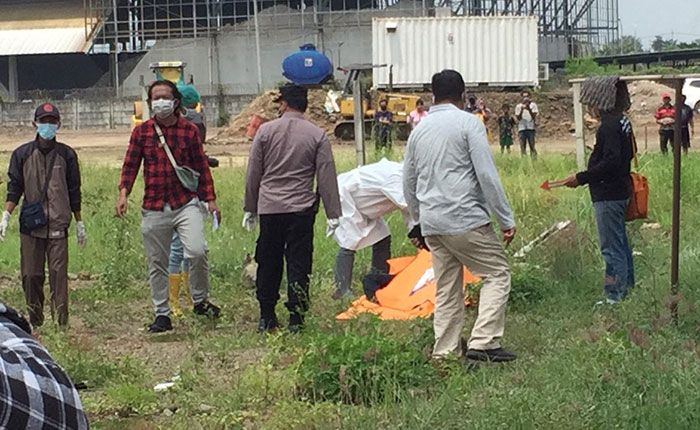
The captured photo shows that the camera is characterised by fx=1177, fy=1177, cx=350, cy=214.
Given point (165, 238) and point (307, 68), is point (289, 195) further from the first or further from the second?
point (307, 68)

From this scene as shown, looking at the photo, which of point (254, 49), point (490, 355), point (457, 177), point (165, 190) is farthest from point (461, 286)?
point (254, 49)

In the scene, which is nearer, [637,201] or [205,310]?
[637,201]

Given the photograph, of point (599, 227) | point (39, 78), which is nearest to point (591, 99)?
point (599, 227)

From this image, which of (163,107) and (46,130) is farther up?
(163,107)

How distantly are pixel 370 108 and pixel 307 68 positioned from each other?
2.75 m

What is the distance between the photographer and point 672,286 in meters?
7.36

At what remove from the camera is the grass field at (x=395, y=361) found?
5.29m

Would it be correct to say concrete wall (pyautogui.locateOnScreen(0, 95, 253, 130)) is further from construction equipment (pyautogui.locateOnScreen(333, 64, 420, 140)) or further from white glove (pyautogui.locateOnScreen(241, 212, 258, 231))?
white glove (pyautogui.locateOnScreen(241, 212, 258, 231))

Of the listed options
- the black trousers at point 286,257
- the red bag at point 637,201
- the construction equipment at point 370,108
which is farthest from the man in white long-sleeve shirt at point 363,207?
the construction equipment at point 370,108

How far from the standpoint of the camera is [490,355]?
6.66m

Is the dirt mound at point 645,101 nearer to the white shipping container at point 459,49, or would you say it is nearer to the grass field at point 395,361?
the white shipping container at point 459,49

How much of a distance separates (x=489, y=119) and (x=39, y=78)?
3000 centimetres

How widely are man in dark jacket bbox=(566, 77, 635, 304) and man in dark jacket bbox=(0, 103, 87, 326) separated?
3.67 meters

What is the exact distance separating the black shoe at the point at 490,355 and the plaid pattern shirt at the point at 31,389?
4859 mm
